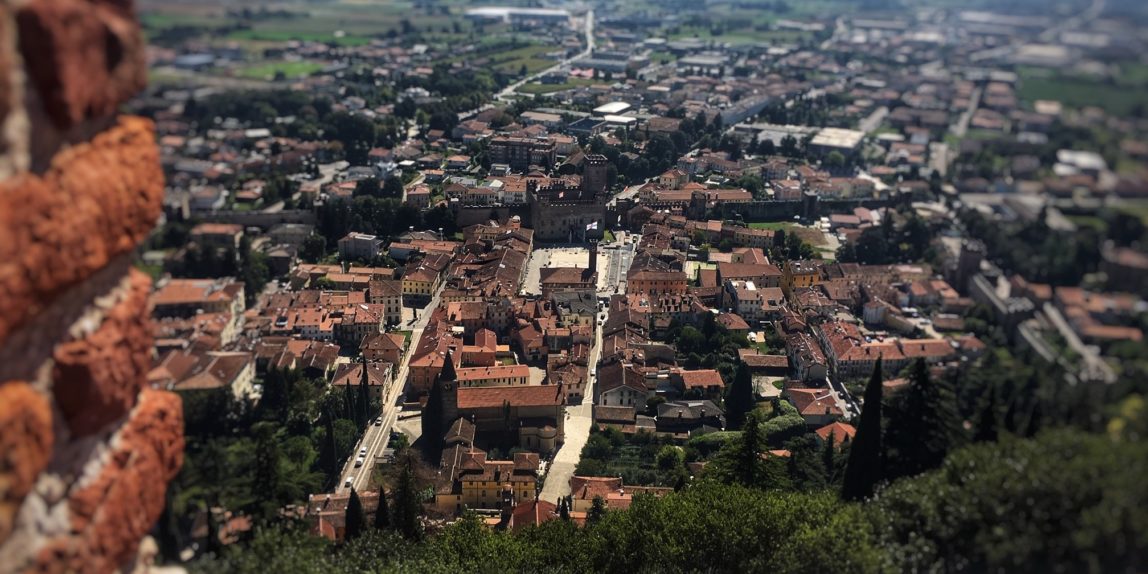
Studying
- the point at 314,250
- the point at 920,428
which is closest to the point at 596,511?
the point at 920,428

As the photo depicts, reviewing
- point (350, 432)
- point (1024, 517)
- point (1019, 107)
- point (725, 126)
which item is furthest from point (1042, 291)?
point (725, 126)

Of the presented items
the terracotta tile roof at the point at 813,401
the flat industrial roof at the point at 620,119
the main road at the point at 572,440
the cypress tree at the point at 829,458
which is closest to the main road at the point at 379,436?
the main road at the point at 572,440

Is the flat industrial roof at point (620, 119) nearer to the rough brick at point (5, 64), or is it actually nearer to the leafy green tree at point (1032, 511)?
the leafy green tree at point (1032, 511)

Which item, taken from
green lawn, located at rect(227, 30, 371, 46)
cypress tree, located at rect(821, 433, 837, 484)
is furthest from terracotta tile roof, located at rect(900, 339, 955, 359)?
green lawn, located at rect(227, 30, 371, 46)

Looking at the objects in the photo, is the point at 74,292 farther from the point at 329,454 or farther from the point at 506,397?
the point at 506,397

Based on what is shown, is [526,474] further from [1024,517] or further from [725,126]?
[725,126]

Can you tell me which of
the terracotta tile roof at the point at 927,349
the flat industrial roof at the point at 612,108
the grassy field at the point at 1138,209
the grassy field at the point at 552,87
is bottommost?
the terracotta tile roof at the point at 927,349
